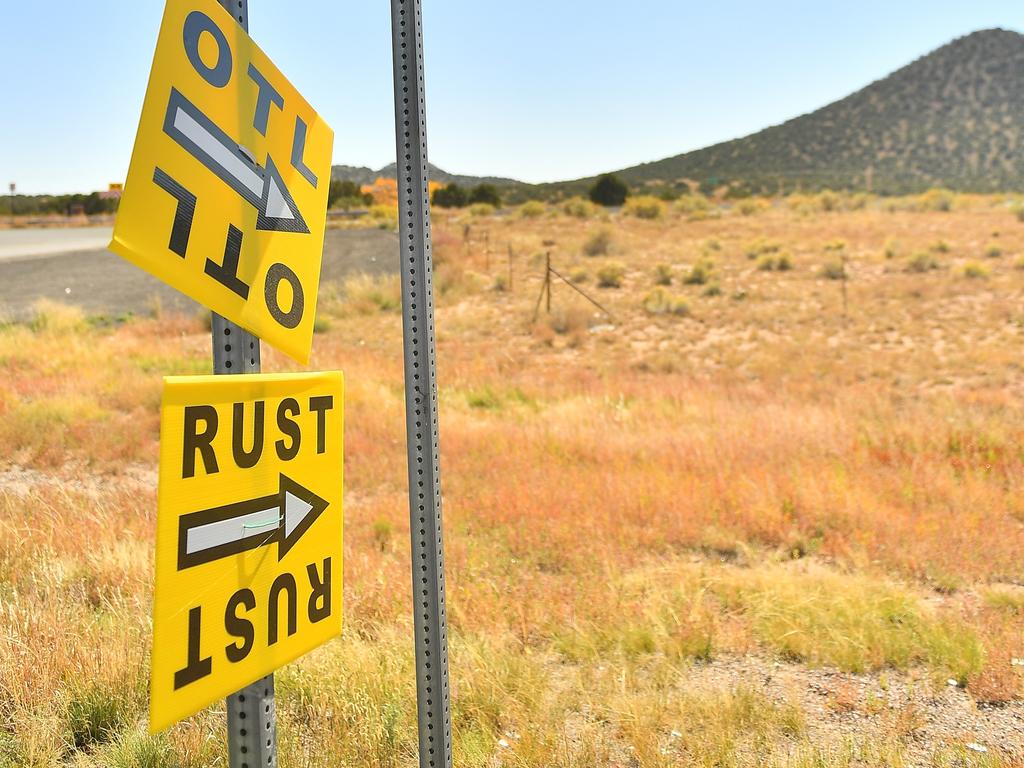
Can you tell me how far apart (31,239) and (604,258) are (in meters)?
22.4

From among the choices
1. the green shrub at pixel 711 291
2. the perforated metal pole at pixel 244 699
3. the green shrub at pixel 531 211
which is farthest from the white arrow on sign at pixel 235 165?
the green shrub at pixel 531 211

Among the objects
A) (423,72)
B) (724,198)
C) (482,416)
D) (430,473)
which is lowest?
(482,416)

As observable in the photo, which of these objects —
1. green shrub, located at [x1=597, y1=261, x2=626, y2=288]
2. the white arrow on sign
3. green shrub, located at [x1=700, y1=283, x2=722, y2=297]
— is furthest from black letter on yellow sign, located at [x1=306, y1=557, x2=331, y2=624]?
green shrub, located at [x1=597, y1=261, x2=626, y2=288]

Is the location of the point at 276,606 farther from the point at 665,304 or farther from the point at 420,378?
the point at 665,304

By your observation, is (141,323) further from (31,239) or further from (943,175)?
(943,175)

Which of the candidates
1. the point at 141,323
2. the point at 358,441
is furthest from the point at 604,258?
the point at 358,441

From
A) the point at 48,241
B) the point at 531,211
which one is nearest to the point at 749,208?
the point at 531,211

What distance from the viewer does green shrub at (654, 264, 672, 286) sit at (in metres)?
20.7

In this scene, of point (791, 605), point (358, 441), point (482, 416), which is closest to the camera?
point (791, 605)

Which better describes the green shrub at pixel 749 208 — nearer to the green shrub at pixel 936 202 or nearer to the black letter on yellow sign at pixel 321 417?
the green shrub at pixel 936 202

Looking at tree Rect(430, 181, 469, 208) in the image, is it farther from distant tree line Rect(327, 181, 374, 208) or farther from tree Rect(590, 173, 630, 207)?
tree Rect(590, 173, 630, 207)

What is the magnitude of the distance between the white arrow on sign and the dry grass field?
6.25 ft

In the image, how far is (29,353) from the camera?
441 inches

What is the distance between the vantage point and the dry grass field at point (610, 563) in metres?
2.97
